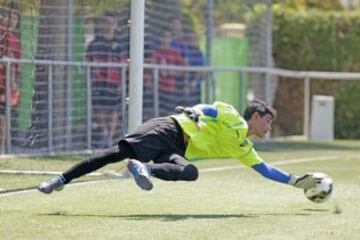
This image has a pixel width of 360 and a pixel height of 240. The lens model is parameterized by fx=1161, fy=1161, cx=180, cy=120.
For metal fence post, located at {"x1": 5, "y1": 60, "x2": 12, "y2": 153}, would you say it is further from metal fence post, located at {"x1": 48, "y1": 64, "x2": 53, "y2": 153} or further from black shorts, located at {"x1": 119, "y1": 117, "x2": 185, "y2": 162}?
black shorts, located at {"x1": 119, "y1": 117, "x2": 185, "y2": 162}

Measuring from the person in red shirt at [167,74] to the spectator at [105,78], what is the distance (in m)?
1.89

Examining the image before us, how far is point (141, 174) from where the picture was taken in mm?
8766

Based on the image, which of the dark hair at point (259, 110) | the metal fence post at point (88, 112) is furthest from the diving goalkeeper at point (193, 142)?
the metal fence post at point (88, 112)

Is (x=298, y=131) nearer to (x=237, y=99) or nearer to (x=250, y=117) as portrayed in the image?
(x=237, y=99)

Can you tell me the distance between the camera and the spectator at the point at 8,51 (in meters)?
12.0

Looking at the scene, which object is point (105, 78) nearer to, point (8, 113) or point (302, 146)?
point (8, 113)

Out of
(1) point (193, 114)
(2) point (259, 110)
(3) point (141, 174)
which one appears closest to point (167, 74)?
(2) point (259, 110)

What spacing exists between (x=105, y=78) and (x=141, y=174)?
7.24m

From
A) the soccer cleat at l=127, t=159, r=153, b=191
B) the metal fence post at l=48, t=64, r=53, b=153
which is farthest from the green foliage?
the soccer cleat at l=127, t=159, r=153, b=191

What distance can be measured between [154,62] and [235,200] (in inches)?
315

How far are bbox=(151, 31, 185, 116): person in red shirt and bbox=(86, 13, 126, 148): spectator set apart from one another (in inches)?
74.6

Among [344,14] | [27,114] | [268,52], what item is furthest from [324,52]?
[27,114]

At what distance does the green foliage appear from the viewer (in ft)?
75.2

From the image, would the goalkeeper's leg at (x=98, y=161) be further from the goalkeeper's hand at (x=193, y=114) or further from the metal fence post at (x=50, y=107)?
the metal fence post at (x=50, y=107)
